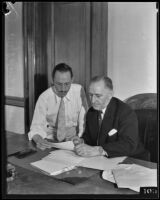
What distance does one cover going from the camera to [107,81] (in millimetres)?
929

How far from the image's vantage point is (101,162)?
0.83 m

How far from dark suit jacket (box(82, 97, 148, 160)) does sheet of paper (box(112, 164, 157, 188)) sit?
4.9 inches

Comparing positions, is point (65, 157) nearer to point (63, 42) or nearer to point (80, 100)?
point (80, 100)

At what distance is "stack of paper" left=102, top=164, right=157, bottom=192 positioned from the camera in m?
0.66

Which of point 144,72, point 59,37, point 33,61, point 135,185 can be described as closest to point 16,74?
point 33,61

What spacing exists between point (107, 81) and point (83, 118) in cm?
18

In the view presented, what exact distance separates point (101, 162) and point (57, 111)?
305mm

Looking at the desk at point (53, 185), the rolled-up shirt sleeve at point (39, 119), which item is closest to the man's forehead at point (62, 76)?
the rolled-up shirt sleeve at point (39, 119)

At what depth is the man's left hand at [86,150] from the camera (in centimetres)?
88

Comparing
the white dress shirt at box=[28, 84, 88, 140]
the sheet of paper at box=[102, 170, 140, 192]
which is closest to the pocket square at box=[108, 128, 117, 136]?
the white dress shirt at box=[28, 84, 88, 140]

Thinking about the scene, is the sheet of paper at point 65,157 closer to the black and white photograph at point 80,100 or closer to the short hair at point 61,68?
the black and white photograph at point 80,100

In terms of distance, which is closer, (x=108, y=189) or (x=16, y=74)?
(x=108, y=189)

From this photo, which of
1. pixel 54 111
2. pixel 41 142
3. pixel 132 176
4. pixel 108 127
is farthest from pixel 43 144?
pixel 132 176

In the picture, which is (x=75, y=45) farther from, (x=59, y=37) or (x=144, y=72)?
(x=144, y=72)
